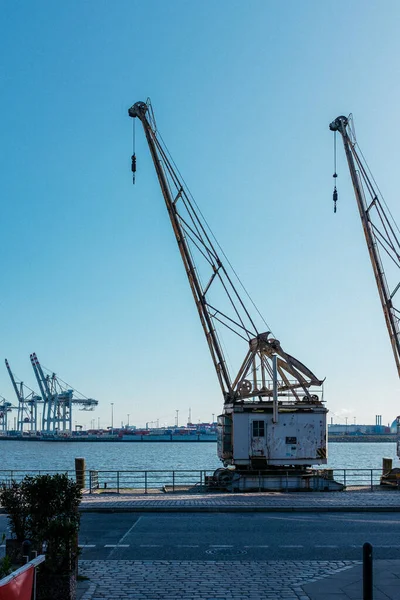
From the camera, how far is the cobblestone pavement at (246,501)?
23141mm

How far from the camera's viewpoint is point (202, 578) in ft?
42.2

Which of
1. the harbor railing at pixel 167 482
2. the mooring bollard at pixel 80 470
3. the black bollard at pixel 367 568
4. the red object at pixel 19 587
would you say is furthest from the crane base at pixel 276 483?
the red object at pixel 19 587

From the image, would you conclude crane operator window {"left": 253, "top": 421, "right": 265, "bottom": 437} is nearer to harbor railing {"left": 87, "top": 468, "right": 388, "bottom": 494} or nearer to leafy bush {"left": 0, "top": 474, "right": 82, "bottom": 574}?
harbor railing {"left": 87, "top": 468, "right": 388, "bottom": 494}

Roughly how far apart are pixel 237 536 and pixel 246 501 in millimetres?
7916

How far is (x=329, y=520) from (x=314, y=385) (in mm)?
19010

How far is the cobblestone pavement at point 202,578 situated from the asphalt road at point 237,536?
2.56 feet

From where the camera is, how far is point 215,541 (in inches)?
664

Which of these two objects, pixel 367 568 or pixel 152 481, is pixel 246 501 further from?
pixel 152 481

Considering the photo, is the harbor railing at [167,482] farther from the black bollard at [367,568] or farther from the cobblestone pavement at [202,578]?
the black bollard at [367,568]

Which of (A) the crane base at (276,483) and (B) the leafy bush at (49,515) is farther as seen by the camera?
(A) the crane base at (276,483)

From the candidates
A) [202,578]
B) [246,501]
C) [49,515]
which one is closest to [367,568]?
[202,578]

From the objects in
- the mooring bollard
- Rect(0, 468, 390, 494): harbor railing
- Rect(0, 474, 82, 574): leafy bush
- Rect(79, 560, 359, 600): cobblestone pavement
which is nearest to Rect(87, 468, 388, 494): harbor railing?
Rect(0, 468, 390, 494): harbor railing

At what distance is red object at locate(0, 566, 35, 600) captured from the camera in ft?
22.8

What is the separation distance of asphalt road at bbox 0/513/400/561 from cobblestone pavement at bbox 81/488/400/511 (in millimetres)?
881
